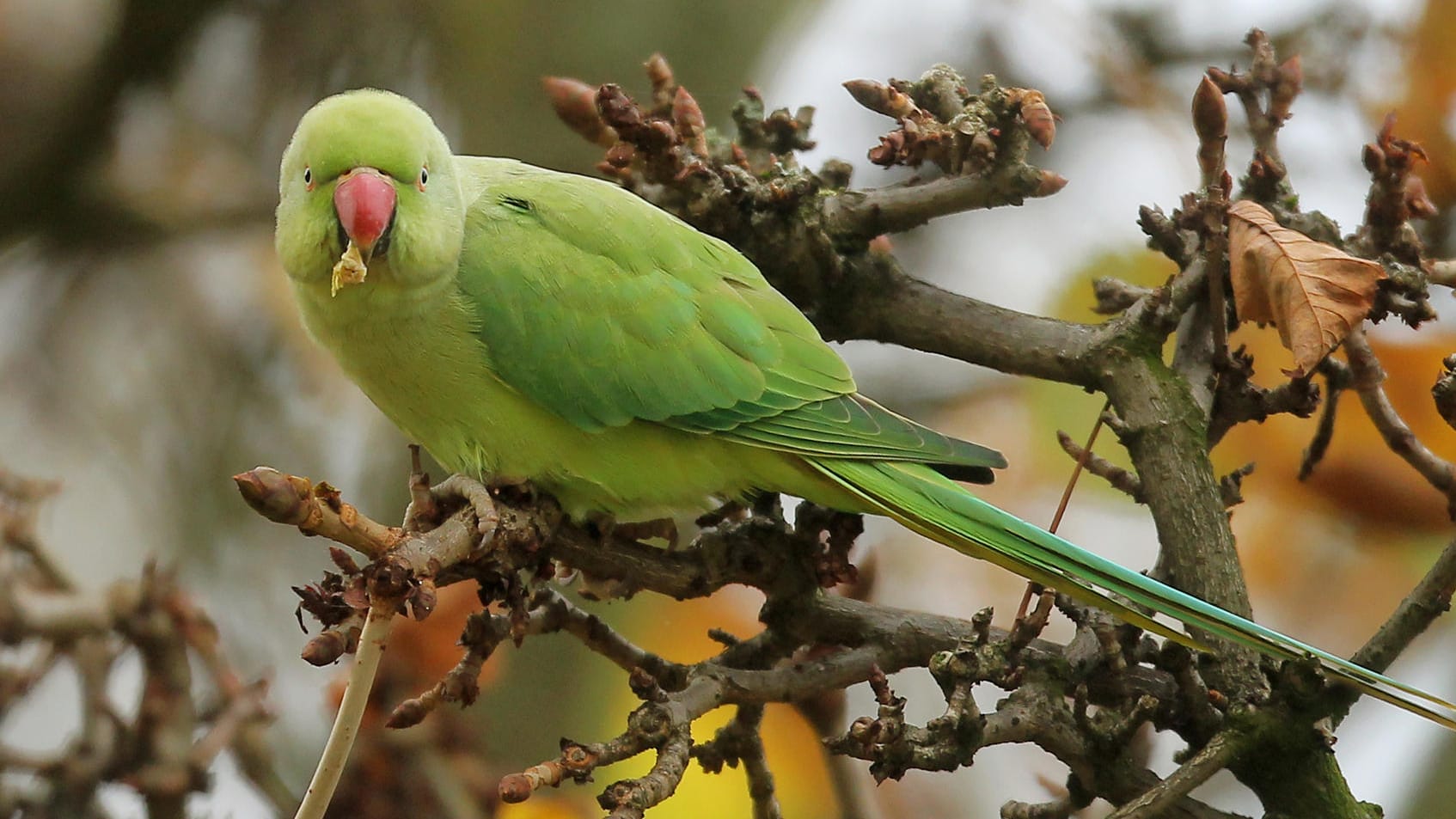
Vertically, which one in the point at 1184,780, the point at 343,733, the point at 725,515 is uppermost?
the point at 725,515

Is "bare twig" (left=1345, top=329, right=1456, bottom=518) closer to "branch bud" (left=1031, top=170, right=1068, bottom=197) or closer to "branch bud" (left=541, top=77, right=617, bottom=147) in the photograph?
"branch bud" (left=1031, top=170, right=1068, bottom=197)

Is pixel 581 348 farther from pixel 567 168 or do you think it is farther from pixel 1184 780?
pixel 567 168

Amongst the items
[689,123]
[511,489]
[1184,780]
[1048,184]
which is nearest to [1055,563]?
[1184,780]

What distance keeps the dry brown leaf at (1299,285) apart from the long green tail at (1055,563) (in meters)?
0.37

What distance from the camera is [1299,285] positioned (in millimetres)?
1786

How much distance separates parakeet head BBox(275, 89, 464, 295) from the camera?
2041 millimetres

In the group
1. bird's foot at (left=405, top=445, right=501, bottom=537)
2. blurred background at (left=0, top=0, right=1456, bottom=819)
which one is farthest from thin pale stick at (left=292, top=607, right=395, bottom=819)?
blurred background at (left=0, top=0, right=1456, bottom=819)

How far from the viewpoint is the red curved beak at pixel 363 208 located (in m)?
2.02

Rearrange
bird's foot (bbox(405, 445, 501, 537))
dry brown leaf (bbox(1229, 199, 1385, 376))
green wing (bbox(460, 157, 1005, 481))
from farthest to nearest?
green wing (bbox(460, 157, 1005, 481)), bird's foot (bbox(405, 445, 501, 537)), dry brown leaf (bbox(1229, 199, 1385, 376))

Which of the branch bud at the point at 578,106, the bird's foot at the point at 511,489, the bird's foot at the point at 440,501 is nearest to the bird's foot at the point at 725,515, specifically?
the bird's foot at the point at 511,489

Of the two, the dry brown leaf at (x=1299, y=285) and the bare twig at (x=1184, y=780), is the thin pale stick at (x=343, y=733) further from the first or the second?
the dry brown leaf at (x=1299, y=285)

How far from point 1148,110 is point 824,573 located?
2288mm

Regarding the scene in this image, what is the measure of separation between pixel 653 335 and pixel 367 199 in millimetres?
552

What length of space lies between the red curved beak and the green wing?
0.78ft
